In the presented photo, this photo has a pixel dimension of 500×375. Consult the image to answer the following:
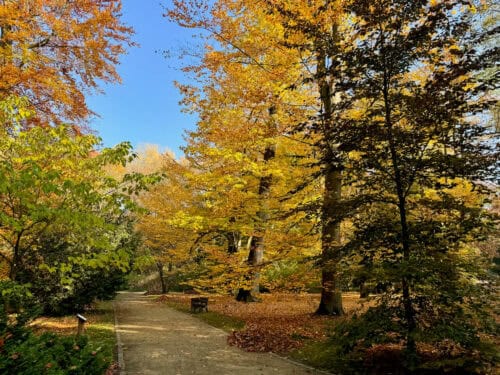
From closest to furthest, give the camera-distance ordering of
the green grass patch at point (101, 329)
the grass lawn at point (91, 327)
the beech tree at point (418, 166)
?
the beech tree at point (418, 166) < the green grass patch at point (101, 329) < the grass lawn at point (91, 327)

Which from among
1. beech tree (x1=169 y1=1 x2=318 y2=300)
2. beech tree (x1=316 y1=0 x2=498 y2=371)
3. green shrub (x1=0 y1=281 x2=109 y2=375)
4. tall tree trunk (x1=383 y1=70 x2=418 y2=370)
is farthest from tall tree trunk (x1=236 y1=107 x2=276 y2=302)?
green shrub (x1=0 y1=281 x2=109 y2=375)

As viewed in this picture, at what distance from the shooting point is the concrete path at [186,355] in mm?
6539

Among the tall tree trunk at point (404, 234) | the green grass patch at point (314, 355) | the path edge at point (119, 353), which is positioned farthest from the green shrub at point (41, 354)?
the green grass patch at point (314, 355)

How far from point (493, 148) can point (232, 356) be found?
19.9ft

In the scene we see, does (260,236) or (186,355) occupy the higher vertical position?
(260,236)

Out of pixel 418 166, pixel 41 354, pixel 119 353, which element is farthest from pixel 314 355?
pixel 41 354

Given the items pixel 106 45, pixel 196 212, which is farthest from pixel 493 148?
pixel 106 45

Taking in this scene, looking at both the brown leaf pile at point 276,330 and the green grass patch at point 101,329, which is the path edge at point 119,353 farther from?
the brown leaf pile at point 276,330

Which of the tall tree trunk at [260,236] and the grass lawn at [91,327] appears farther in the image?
the tall tree trunk at [260,236]

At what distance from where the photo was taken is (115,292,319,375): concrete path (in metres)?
6.54

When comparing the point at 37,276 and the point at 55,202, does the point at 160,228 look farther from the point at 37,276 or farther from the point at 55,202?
the point at 55,202

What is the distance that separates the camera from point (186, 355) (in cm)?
761

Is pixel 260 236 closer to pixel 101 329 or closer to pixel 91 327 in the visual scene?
pixel 101 329

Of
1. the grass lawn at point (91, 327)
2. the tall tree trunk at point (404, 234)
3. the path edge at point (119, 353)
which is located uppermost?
the tall tree trunk at point (404, 234)
